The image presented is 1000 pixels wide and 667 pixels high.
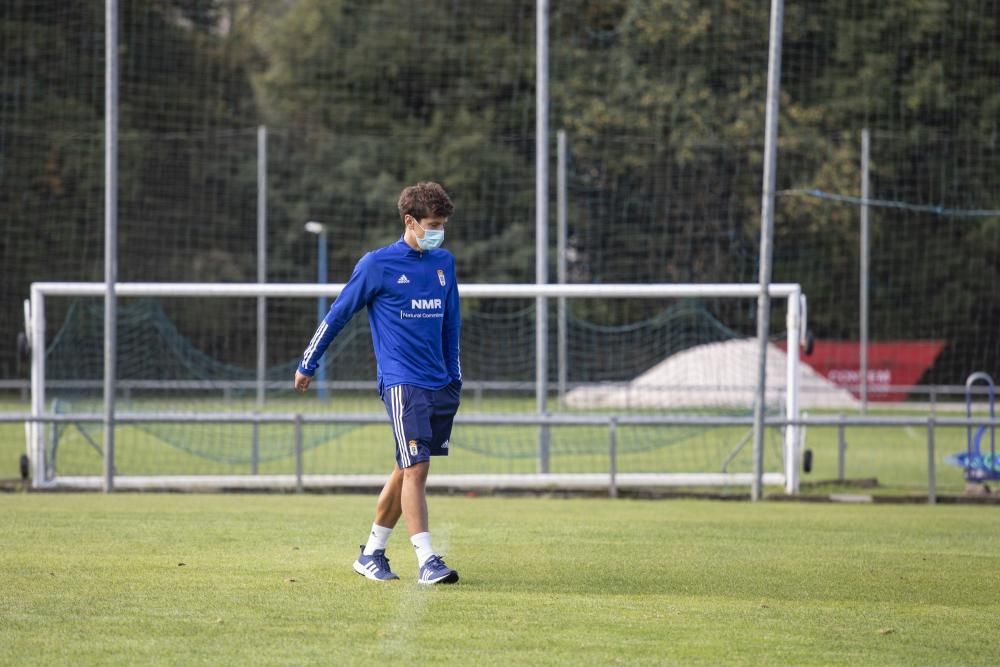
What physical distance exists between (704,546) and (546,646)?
393cm

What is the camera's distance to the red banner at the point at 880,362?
3438cm

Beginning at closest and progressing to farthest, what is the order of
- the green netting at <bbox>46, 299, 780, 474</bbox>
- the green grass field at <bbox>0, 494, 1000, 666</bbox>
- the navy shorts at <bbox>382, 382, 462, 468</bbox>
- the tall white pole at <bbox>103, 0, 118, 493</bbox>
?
the green grass field at <bbox>0, 494, 1000, 666</bbox> < the navy shorts at <bbox>382, 382, 462, 468</bbox> < the tall white pole at <bbox>103, 0, 118, 493</bbox> < the green netting at <bbox>46, 299, 780, 474</bbox>

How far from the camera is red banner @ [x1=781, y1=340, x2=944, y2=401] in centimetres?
3438

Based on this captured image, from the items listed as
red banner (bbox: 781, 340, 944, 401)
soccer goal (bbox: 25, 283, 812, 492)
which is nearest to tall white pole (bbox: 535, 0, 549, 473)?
soccer goal (bbox: 25, 283, 812, 492)

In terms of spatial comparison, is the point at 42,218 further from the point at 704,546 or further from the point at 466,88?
the point at 704,546

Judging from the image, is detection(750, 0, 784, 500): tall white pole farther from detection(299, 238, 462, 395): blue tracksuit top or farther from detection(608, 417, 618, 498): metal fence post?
detection(299, 238, 462, 395): blue tracksuit top

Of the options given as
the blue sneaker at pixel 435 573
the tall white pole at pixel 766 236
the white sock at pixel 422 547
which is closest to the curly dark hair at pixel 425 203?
the white sock at pixel 422 547

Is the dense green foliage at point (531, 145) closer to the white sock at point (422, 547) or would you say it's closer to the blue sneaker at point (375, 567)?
the blue sneaker at point (375, 567)

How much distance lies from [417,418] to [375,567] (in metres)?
0.79

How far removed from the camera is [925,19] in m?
27.1

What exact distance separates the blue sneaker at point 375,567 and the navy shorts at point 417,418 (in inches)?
19.7

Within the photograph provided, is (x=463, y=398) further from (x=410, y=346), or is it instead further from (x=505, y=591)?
(x=505, y=591)

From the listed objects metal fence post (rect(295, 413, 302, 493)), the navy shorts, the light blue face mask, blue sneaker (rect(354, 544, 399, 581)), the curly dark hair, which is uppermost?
the curly dark hair

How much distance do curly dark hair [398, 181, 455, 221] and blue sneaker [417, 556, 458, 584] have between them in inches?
67.1
